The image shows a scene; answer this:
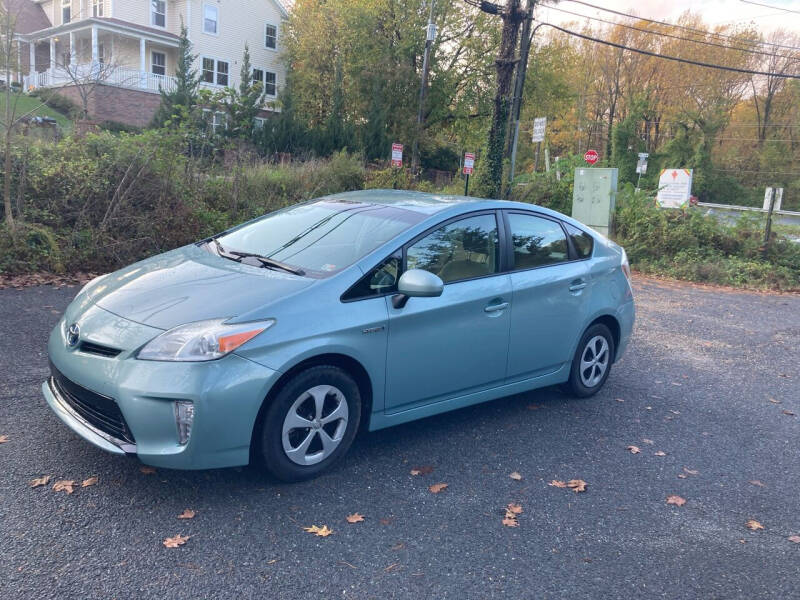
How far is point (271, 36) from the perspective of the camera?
41594 mm

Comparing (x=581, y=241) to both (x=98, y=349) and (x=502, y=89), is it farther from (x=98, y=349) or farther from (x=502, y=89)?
(x=502, y=89)

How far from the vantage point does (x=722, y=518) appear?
3.84 metres

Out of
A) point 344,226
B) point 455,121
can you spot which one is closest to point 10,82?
point 344,226

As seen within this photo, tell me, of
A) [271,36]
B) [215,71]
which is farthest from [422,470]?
[271,36]

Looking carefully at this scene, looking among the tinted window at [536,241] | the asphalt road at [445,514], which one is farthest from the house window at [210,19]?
the tinted window at [536,241]

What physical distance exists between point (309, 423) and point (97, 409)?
3.60ft

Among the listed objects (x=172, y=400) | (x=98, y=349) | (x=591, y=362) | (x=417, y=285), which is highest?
(x=417, y=285)

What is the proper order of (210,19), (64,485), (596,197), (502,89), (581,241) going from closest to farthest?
(64,485) < (581,241) < (596,197) < (502,89) < (210,19)

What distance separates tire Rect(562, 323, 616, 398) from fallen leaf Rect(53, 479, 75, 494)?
366cm

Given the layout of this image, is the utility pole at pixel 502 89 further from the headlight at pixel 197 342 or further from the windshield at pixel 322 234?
the headlight at pixel 197 342

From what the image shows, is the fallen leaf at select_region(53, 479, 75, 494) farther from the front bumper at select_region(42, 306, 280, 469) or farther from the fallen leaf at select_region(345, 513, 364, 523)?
the fallen leaf at select_region(345, 513, 364, 523)

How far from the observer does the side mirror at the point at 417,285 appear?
3.91 metres

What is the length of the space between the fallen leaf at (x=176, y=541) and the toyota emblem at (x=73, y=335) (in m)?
1.24

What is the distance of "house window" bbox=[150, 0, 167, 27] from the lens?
36447 millimetres
